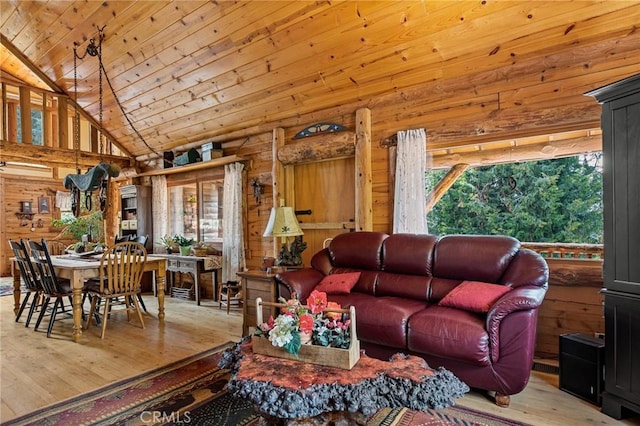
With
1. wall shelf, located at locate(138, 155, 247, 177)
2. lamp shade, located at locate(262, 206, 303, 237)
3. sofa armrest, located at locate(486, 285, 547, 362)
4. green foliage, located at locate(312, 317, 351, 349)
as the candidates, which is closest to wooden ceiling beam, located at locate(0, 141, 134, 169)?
wall shelf, located at locate(138, 155, 247, 177)

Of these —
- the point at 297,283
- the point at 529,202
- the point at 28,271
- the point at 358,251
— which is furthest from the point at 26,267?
the point at 529,202

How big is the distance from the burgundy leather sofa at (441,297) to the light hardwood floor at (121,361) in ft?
0.86

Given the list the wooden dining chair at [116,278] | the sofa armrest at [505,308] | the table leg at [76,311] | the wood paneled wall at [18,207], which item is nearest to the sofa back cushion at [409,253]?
the sofa armrest at [505,308]

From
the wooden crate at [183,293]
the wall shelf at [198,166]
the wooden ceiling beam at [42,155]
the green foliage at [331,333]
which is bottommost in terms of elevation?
the wooden crate at [183,293]

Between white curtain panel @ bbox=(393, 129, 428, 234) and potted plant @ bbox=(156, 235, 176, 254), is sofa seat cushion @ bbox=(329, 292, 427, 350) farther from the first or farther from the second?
potted plant @ bbox=(156, 235, 176, 254)

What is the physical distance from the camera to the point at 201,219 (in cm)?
621

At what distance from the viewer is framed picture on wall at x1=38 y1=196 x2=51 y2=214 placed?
30.2ft

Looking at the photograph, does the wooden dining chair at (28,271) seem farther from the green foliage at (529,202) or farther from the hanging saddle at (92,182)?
the green foliage at (529,202)

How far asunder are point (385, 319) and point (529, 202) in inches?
121

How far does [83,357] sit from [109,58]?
12.3 feet

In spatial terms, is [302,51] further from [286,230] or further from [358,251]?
[358,251]

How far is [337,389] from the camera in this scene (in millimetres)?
1621

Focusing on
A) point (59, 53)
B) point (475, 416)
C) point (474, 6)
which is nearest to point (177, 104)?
point (59, 53)

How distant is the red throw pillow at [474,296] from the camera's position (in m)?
2.54
